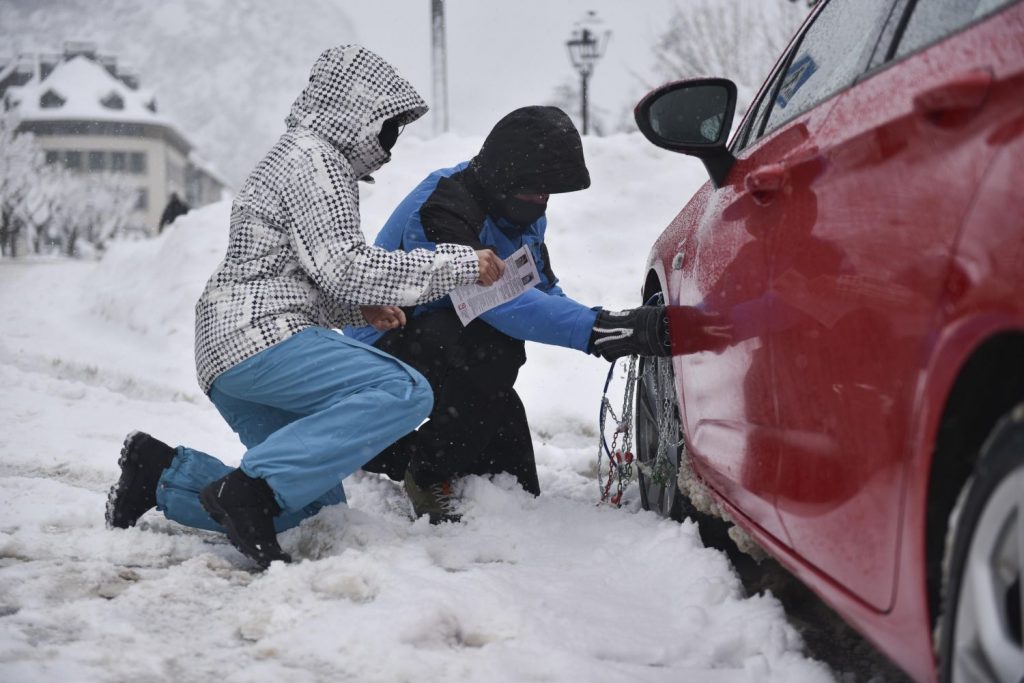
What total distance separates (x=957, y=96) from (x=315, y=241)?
2055 mm

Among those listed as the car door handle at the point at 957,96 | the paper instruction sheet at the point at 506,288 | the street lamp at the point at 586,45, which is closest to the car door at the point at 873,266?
the car door handle at the point at 957,96

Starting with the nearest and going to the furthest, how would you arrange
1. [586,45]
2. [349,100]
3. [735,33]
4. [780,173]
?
[780,173] < [349,100] < [586,45] < [735,33]

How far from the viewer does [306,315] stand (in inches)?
126

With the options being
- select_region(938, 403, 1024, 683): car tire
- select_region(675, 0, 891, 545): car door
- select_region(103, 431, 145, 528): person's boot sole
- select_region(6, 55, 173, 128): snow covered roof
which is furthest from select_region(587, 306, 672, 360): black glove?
select_region(6, 55, 173, 128): snow covered roof

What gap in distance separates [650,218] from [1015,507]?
10.1m

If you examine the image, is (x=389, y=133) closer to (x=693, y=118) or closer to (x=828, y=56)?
(x=693, y=118)

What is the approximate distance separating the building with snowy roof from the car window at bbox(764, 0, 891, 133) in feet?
225

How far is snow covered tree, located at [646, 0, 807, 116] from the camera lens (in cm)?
2311

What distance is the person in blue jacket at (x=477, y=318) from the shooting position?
3643mm

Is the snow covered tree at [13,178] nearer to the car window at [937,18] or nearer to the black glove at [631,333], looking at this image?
the black glove at [631,333]

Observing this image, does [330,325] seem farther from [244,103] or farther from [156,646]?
[244,103]

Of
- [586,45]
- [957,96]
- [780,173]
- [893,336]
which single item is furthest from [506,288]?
[586,45]

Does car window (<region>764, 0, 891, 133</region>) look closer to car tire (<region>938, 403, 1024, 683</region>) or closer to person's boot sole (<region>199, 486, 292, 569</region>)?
car tire (<region>938, 403, 1024, 683</region>)

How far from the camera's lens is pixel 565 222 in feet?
36.2
